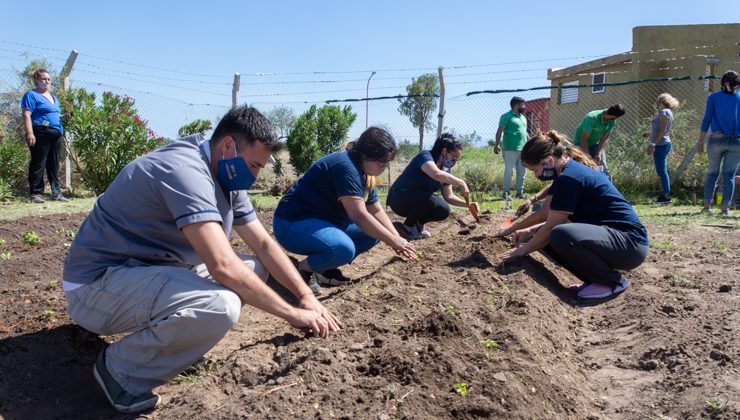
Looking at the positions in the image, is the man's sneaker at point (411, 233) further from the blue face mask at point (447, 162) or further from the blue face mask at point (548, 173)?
the blue face mask at point (548, 173)

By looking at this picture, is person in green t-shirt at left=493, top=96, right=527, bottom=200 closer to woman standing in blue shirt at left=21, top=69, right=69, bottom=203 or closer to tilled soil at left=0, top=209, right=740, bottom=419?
tilled soil at left=0, top=209, right=740, bottom=419

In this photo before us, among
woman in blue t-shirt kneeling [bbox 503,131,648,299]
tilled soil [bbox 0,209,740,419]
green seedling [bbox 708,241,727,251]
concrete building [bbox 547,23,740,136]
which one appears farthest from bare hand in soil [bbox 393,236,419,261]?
concrete building [bbox 547,23,740,136]

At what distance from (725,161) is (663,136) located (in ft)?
3.39

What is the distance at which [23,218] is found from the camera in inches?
277

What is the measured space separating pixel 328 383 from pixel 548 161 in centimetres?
258

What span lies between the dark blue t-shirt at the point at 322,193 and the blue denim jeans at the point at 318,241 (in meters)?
Result: 0.08

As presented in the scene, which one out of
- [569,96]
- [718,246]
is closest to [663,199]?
[718,246]

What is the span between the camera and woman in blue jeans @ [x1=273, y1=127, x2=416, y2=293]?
450 cm

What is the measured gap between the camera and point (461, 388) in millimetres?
2654

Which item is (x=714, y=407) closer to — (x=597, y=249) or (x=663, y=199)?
(x=597, y=249)

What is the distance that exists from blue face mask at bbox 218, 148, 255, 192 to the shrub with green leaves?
9023 millimetres

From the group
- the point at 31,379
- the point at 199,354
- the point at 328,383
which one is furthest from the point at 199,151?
the point at 31,379

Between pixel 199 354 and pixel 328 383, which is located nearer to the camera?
pixel 328 383

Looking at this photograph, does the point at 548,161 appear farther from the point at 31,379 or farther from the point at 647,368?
the point at 31,379
